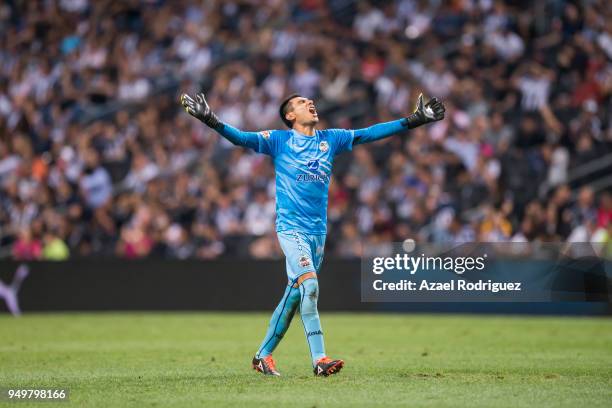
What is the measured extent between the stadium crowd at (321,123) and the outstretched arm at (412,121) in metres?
8.64

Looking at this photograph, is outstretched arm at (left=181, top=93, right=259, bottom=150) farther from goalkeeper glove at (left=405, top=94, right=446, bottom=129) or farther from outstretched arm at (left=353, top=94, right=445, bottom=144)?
goalkeeper glove at (left=405, top=94, right=446, bottom=129)

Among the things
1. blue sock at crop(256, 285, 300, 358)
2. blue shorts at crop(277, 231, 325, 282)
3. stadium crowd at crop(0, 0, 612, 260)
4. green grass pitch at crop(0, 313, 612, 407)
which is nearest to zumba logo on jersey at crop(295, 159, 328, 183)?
blue shorts at crop(277, 231, 325, 282)

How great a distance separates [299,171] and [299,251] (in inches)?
32.7

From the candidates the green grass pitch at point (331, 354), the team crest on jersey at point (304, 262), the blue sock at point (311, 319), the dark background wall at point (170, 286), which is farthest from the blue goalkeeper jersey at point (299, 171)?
the dark background wall at point (170, 286)

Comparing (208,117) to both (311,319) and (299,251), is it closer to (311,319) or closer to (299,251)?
(299,251)

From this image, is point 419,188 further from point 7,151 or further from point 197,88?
point 7,151

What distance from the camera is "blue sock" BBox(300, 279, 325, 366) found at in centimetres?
1048

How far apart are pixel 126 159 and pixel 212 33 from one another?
4.37m

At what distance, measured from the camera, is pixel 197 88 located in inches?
1035

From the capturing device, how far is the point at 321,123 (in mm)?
23953

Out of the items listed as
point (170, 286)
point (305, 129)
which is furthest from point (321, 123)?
point (305, 129)

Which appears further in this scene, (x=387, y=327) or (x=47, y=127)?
(x=47, y=127)

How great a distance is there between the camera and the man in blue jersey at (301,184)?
416 inches

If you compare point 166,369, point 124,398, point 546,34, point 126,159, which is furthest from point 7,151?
point 124,398
